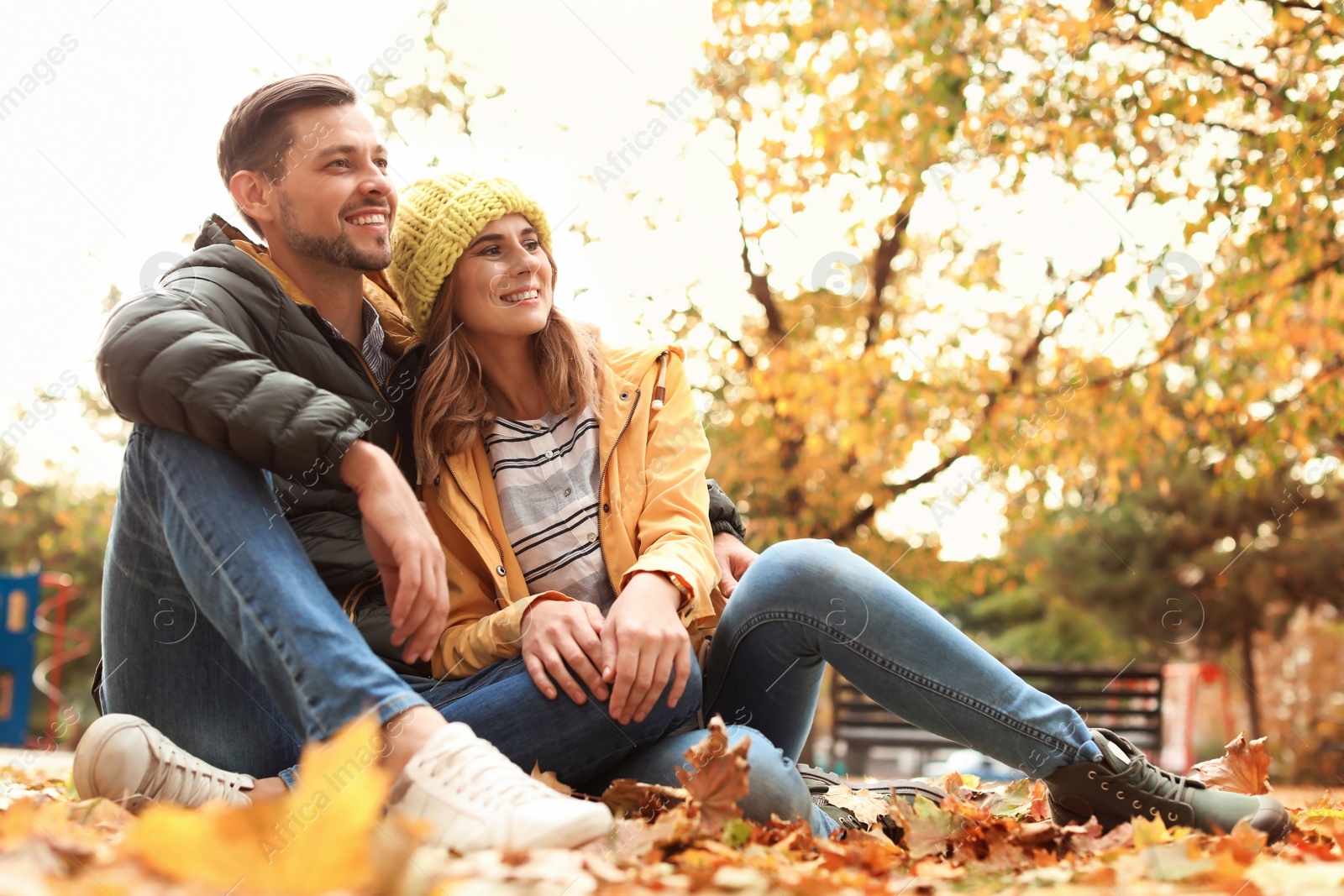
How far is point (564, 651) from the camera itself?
175 centimetres

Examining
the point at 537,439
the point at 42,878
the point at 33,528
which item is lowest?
the point at 33,528

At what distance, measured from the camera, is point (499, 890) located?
3.66ft

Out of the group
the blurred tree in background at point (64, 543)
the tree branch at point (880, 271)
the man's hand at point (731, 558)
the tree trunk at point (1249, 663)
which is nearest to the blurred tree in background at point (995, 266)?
the tree branch at point (880, 271)

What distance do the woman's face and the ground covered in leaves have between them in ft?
3.45

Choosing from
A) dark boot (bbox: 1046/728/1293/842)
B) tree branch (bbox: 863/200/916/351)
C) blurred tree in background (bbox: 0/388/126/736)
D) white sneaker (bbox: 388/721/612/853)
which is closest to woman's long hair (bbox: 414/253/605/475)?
white sneaker (bbox: 388/721/612/853)

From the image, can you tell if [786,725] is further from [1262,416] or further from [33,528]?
[33,528]

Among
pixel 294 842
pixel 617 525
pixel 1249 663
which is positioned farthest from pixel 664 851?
pixel 1249 663

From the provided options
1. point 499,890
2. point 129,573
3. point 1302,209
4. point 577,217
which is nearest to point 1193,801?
point 499,890

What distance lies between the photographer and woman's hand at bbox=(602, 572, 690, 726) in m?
1.71

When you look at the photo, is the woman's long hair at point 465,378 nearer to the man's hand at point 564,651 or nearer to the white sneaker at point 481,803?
the man's hand at point 564,651

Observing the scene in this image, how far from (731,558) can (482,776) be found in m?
1.05

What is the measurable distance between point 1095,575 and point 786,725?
10762 millimetres

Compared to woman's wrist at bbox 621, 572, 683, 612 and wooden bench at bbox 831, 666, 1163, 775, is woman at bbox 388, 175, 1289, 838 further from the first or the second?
wooden bench at bbox 831, 666, 1163, 775

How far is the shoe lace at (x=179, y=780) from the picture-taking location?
5.51 ft
